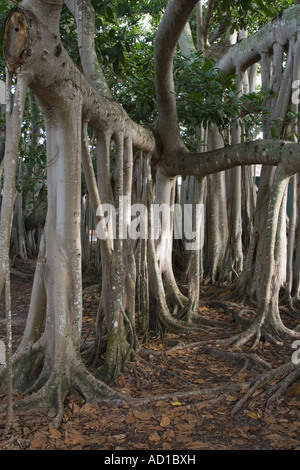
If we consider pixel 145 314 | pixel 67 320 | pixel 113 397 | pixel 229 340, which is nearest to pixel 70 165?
pixel 67 320

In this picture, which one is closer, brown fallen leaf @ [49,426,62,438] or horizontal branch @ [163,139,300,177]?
brown fallen leaf @ [49,426,62,438]

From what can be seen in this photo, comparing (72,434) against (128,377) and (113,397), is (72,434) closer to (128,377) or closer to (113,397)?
(113,397)

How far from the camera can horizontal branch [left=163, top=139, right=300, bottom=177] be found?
171 inches

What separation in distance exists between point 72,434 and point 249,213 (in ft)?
18.2

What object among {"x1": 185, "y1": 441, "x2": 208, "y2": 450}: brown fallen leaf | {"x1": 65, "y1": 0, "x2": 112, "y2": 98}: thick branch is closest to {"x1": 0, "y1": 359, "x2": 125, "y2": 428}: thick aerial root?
{"x1": 185, "y1": 441, "x2": 208, "y2": 450}: brown fallen leaf

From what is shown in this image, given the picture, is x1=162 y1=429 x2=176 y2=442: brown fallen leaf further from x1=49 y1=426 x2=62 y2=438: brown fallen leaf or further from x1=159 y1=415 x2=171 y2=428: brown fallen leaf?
x1=49 y1=426 x2=62 y2=438: brown fallen leaf

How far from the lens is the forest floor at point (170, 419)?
2602 mm

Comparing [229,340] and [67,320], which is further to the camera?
[229,340]

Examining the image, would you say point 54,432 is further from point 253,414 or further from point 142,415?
point 253,414

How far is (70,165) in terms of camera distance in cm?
324

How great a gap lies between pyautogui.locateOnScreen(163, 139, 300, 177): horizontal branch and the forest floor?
185cm

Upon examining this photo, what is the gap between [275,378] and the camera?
134 inches

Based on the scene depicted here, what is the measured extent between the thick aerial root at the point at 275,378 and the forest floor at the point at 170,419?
36 millimetres

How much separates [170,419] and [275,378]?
956mm
